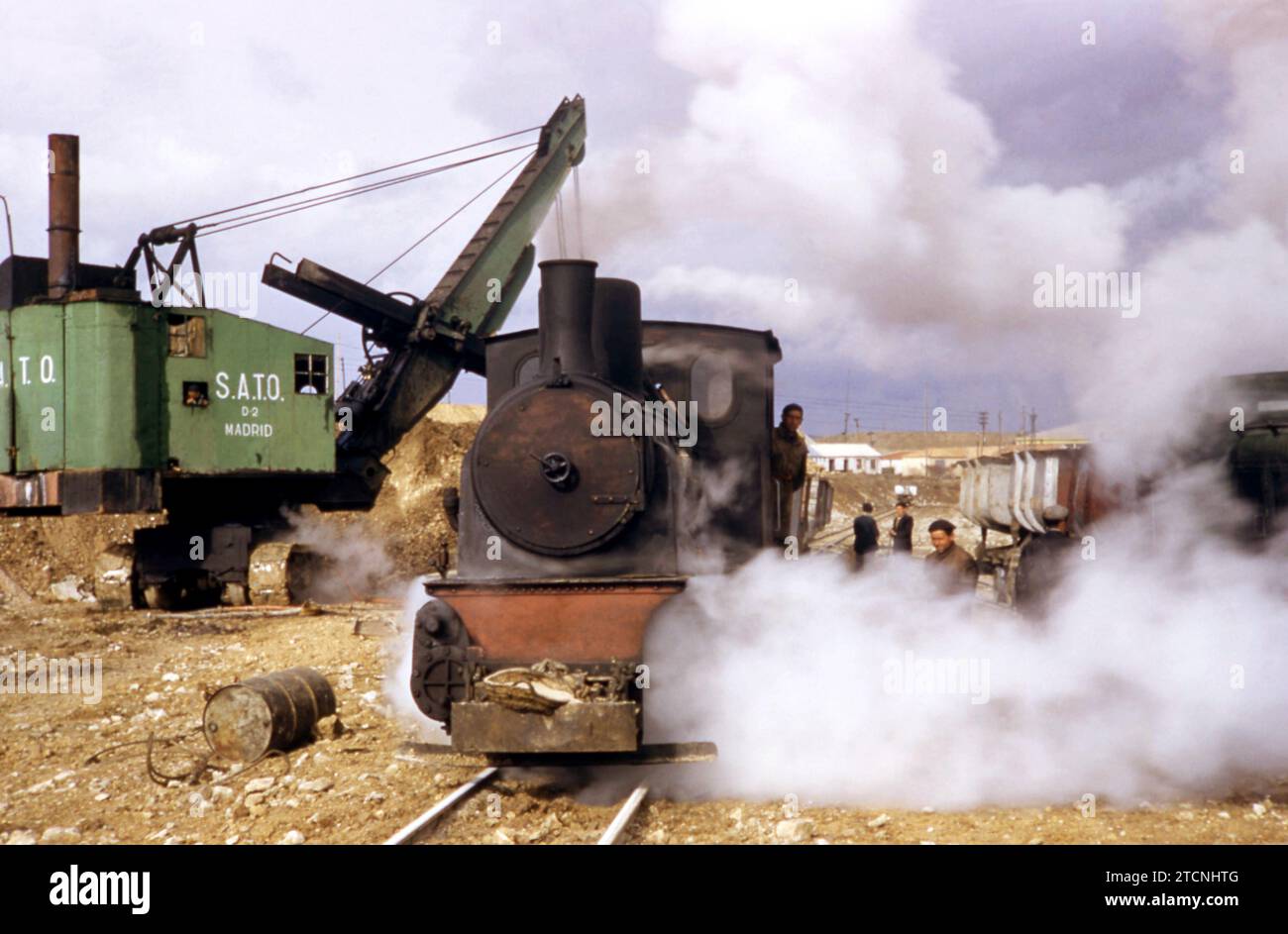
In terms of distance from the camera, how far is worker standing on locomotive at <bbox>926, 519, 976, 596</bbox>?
734cm

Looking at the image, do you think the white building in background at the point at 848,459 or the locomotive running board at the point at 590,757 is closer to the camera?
the locomotive running board at the point at 590,757

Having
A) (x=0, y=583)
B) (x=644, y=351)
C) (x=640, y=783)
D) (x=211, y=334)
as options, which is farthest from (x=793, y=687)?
(x=0, y=583)

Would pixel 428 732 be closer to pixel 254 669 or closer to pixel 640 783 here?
pixel 640 783

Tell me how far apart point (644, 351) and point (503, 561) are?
6.11 ft

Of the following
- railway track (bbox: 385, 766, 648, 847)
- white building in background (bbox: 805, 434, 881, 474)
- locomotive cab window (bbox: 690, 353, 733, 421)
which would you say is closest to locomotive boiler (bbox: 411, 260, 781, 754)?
railway track (bbox: 385, 766, 648, 847)

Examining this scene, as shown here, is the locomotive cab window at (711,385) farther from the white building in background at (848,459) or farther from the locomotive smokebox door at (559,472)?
the white building in background at (848,459)

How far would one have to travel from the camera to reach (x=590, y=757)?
5715 millimetres

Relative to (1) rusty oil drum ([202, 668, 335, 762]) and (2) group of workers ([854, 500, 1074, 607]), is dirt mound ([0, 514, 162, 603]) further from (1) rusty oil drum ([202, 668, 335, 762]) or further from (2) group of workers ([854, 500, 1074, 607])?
(2) group of workers ([854, 500, 1074, 607])

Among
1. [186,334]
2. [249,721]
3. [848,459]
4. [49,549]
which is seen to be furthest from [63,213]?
[848,459]

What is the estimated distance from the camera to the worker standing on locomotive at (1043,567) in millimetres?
7297

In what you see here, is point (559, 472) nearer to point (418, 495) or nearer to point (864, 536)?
point (864, 536)

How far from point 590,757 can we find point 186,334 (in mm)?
11862

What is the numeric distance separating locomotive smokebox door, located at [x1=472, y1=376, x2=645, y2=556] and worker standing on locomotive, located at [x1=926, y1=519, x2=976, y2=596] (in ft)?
7.41

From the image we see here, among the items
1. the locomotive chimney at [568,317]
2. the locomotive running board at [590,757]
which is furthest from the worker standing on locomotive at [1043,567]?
the locomotive chimney at [568,317]
